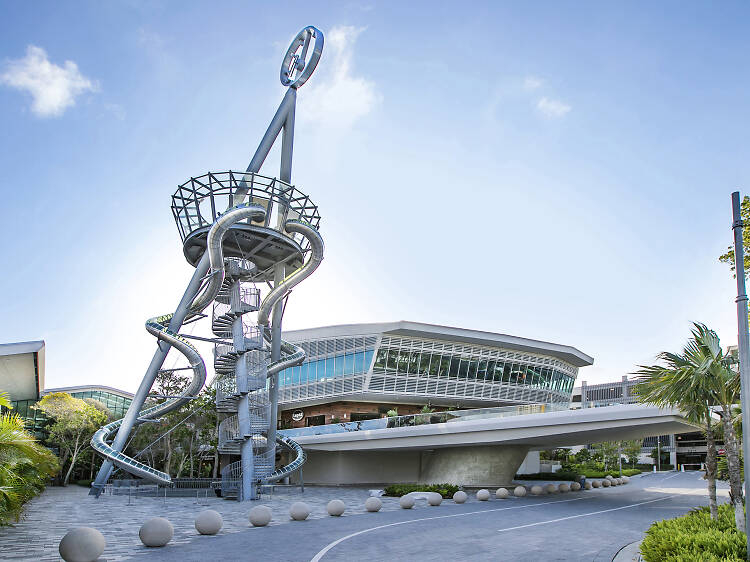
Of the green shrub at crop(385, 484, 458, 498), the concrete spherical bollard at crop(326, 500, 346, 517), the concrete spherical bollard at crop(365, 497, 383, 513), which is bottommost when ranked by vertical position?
the green shrub at crop(385, 484, 458, 498)

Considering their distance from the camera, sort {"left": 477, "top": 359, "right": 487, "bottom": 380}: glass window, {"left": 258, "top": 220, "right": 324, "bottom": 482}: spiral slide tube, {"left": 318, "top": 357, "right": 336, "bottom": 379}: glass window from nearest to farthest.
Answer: {"left": 258, "top": 220, "right": 324, "bottom": 482}: spiral slide tube, {"left": 318, "top": 357, "right": 336, "bottom": 379}: glass window, {"left": 477, "top": 359, "right": 487, "bottom": 380}: glass window

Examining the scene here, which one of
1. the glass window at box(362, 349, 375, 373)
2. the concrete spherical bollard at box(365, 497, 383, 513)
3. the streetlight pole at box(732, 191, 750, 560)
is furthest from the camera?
the glass window at box(362, 349, 375, 373)

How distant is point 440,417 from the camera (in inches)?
1428

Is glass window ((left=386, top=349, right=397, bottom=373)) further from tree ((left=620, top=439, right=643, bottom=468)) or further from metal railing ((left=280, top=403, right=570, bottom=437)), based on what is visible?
tree ((left=620, top=439, right=643, bottom=468))

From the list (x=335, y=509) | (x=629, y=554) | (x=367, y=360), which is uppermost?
(x=367, y=360)

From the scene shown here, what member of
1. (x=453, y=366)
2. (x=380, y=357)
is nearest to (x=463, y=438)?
(x=380, y=357)

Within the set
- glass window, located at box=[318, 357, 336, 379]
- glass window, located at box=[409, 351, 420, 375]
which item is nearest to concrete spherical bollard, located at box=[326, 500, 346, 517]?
glass window, located at box=[409, 351, 420, 375]

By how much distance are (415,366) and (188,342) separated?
2289 centimetres

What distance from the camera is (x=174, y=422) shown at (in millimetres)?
47594

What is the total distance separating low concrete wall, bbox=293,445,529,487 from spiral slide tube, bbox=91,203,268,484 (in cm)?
1589

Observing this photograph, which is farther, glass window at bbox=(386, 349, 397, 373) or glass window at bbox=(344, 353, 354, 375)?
glass window at bbox=(344, 353, 354, 375)

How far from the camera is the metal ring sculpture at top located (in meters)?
41.8

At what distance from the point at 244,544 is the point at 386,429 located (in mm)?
23580

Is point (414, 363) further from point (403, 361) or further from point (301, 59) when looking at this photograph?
point (301, 59)
